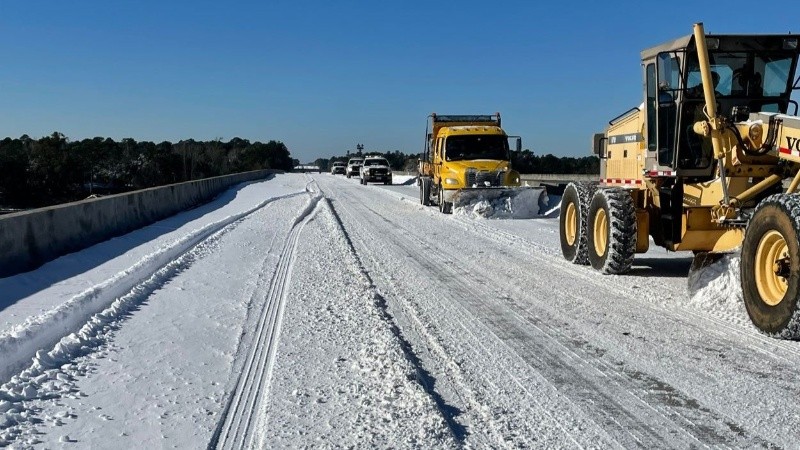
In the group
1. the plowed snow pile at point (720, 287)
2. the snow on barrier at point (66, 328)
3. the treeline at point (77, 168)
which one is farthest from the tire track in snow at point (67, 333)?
the treeline at point (77, 168)

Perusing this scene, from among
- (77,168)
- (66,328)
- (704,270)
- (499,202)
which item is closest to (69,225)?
(66,328)

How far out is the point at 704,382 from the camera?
5.39 m

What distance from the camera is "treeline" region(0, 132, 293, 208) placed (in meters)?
28.2

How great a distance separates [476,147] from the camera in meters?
23.2

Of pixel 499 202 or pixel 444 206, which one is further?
pixel 444 206

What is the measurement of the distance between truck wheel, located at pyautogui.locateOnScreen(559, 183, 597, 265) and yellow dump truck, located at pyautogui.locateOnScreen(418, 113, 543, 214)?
867 cm

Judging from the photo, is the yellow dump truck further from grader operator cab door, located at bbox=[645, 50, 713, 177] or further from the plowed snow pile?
the plowed snow pile

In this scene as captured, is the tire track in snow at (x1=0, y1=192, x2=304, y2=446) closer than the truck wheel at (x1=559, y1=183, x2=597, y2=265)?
Yes

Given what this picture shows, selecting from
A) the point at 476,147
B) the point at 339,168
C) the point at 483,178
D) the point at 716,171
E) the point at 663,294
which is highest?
the point at 476,147

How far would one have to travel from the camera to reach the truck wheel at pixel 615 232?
10.0 meters

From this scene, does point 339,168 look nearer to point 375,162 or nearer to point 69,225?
point 375,162

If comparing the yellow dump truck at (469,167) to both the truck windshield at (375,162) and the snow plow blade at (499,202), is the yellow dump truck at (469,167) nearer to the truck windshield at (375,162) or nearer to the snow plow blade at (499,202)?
the snow plow blade at (499,202)

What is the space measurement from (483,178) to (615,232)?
12031 mm

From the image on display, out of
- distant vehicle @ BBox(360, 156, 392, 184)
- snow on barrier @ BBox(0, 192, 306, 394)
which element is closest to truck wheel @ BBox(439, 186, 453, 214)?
snow on barrier @ BBox(0, 192, 306, 394)
